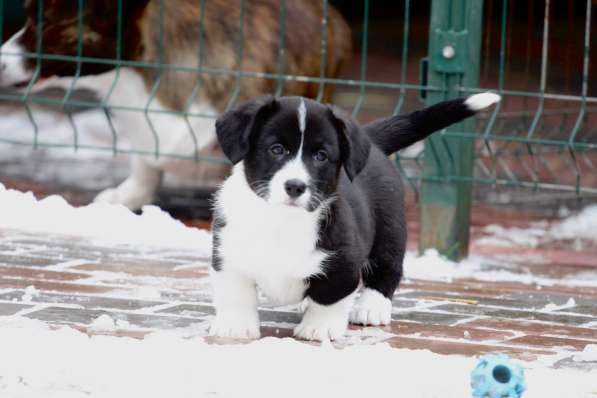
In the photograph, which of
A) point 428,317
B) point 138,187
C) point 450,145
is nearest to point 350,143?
point 428,317

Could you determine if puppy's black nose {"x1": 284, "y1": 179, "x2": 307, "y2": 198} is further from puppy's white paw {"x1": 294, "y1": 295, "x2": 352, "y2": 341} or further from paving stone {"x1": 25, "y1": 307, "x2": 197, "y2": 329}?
paving stone {"x1": 25, "y1": 307, "x2": 197, "y2": 329}

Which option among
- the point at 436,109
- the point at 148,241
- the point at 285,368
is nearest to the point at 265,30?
the point at 148,241

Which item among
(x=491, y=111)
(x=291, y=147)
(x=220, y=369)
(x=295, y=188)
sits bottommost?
(x=220, y=369)

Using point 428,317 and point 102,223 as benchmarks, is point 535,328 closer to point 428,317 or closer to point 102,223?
point 428,317

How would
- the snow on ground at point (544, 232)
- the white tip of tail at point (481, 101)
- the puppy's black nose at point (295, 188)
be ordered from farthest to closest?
the snow on ground at point (544, 232), the white tip of tail at point (481, 101), the puppy's black nose at point (295, 188)

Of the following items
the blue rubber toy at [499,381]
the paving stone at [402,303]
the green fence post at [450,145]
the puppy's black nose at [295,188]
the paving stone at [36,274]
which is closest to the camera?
the blue rubber toy at [499,381]

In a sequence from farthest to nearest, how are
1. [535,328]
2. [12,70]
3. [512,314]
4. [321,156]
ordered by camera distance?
[12,70] → [512,314] → [535,328] → [321,156]

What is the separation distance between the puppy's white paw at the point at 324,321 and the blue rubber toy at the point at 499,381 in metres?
0.82

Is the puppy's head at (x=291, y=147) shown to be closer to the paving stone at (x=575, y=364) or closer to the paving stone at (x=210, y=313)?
the paving stone at (x=210, y=313)

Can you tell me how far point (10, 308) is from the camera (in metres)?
3.72

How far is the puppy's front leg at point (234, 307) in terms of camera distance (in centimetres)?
347

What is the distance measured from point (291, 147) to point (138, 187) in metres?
3.75

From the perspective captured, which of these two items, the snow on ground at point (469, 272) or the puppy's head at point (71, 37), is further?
the puppy's head at point (71, 37)

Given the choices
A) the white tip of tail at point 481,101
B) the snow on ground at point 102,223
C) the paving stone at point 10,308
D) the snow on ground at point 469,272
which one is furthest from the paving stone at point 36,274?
the white tip of tail at point 481,101
